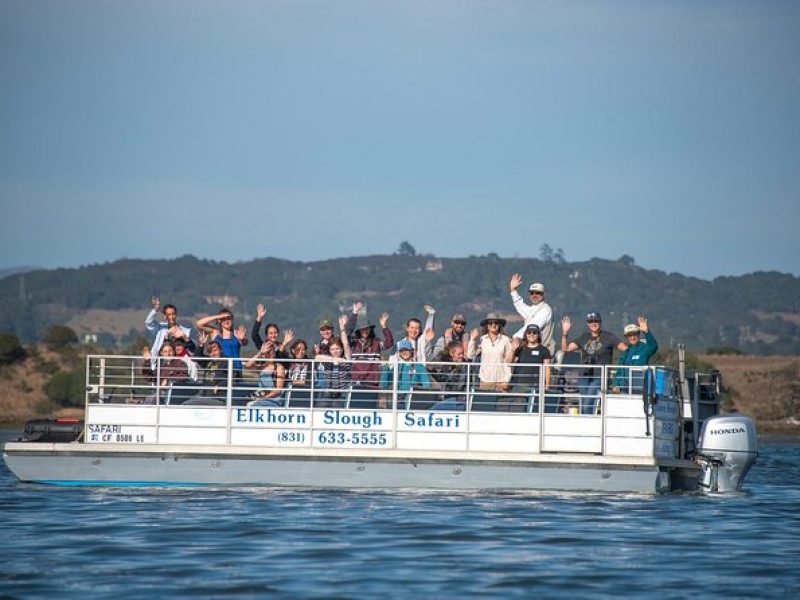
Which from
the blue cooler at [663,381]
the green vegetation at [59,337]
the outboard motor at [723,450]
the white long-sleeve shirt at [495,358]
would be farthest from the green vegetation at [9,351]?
the outboard motor at [723,450]

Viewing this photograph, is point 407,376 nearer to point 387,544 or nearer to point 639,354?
point 639,354

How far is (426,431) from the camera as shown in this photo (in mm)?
21047

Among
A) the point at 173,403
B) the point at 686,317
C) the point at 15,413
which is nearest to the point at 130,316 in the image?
the point at 686,317

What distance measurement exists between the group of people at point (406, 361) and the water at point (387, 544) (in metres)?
1.43

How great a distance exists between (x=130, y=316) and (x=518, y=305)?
171 metres

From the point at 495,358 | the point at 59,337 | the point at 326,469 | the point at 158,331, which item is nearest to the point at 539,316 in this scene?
the point at 495,358

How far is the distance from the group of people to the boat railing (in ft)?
0.10

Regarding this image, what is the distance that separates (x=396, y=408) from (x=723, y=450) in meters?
4.45

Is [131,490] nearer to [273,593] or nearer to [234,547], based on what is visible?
[234,547]

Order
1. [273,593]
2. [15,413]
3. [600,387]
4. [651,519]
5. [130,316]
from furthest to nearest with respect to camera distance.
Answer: [130,316]
[15,413]
[600,387]
[651,519]
[273,593]

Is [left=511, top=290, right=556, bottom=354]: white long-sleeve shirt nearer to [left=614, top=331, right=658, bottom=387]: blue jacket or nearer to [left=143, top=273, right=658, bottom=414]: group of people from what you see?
[left=143, top=273, right=658, bottom=414]: group of people

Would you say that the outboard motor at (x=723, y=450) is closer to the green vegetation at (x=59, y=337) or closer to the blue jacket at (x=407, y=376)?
the blue jacket at (x=407, y=376)

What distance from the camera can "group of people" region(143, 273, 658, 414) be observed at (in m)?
21.1

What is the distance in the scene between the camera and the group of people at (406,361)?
2106cm
